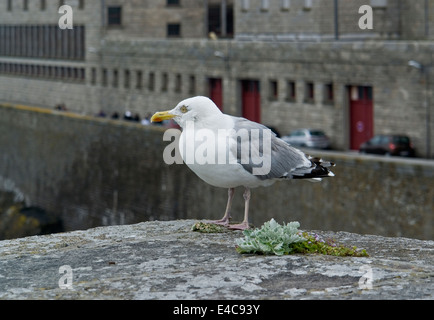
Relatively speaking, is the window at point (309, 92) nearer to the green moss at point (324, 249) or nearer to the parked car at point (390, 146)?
the parked car at point (390, 146)

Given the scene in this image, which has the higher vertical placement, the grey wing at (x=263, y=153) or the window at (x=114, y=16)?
the window at (x=114, y=16)

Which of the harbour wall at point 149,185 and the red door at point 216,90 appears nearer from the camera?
the harbour wall at point 149,185

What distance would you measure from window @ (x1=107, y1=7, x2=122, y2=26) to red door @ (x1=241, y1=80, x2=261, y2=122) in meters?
17.3

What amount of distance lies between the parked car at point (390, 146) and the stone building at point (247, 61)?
54 cm

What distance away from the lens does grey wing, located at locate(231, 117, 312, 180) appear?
27.9 ft

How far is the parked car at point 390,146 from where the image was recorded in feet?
125

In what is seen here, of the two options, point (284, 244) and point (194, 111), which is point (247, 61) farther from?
point (284, 244)

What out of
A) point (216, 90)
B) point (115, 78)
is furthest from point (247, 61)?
point (115, 78)

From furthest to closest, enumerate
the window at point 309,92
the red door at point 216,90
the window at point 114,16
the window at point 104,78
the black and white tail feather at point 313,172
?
1. the window at point 114,16
2. the window at point 104,78
3. the red door at point 216,90
4. the window at point 309,92
5. the black and white tail feather at point 313,172

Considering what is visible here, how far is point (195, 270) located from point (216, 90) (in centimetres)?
4614

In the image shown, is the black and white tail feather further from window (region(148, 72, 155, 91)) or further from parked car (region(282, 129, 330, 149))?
window (region(148, 72, 155, 91))

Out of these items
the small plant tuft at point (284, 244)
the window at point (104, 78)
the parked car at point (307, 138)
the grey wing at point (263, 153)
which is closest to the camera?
the small plant tuft at point (284, 244)

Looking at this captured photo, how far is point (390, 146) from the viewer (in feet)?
125

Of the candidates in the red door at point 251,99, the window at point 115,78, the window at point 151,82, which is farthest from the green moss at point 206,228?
the window at point 115,78
